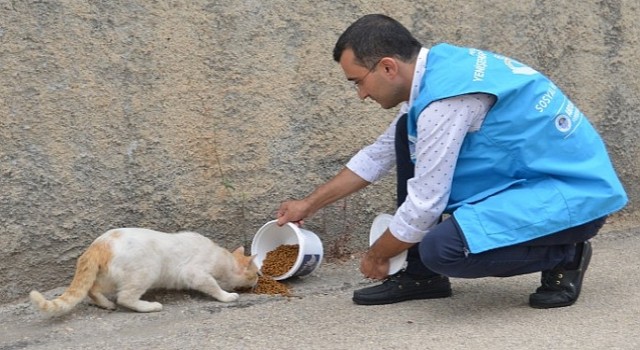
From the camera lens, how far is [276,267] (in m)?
4.04

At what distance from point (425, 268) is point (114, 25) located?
151cm

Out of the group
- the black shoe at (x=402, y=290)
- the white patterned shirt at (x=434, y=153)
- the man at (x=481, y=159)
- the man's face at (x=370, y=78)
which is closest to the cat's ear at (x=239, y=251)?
the black shoe at (x=402, y=290)

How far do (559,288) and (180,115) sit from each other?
161 cm

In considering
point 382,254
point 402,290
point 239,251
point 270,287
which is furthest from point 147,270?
point 402,290

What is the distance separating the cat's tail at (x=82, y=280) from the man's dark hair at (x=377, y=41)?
1127mm

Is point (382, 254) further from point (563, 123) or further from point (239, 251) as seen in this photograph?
point (563, 123)

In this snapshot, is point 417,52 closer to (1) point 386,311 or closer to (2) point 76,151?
(1) point 386,311

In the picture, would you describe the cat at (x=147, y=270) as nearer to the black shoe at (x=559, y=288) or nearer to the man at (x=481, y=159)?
the man at (x=481, y=159)

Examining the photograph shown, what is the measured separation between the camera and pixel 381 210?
4465 millimetres

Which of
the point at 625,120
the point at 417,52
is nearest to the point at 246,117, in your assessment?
the point at 417,52

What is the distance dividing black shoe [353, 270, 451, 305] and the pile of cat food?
0.35 metres

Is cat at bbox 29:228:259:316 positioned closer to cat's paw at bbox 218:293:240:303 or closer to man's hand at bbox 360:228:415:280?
cat's paw at bbox 218:293:240:303

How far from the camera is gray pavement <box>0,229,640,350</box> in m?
3.27

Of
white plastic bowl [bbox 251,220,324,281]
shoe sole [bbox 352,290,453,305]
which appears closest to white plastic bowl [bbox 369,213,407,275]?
shoe sole [bbox 352,290,453,305]
